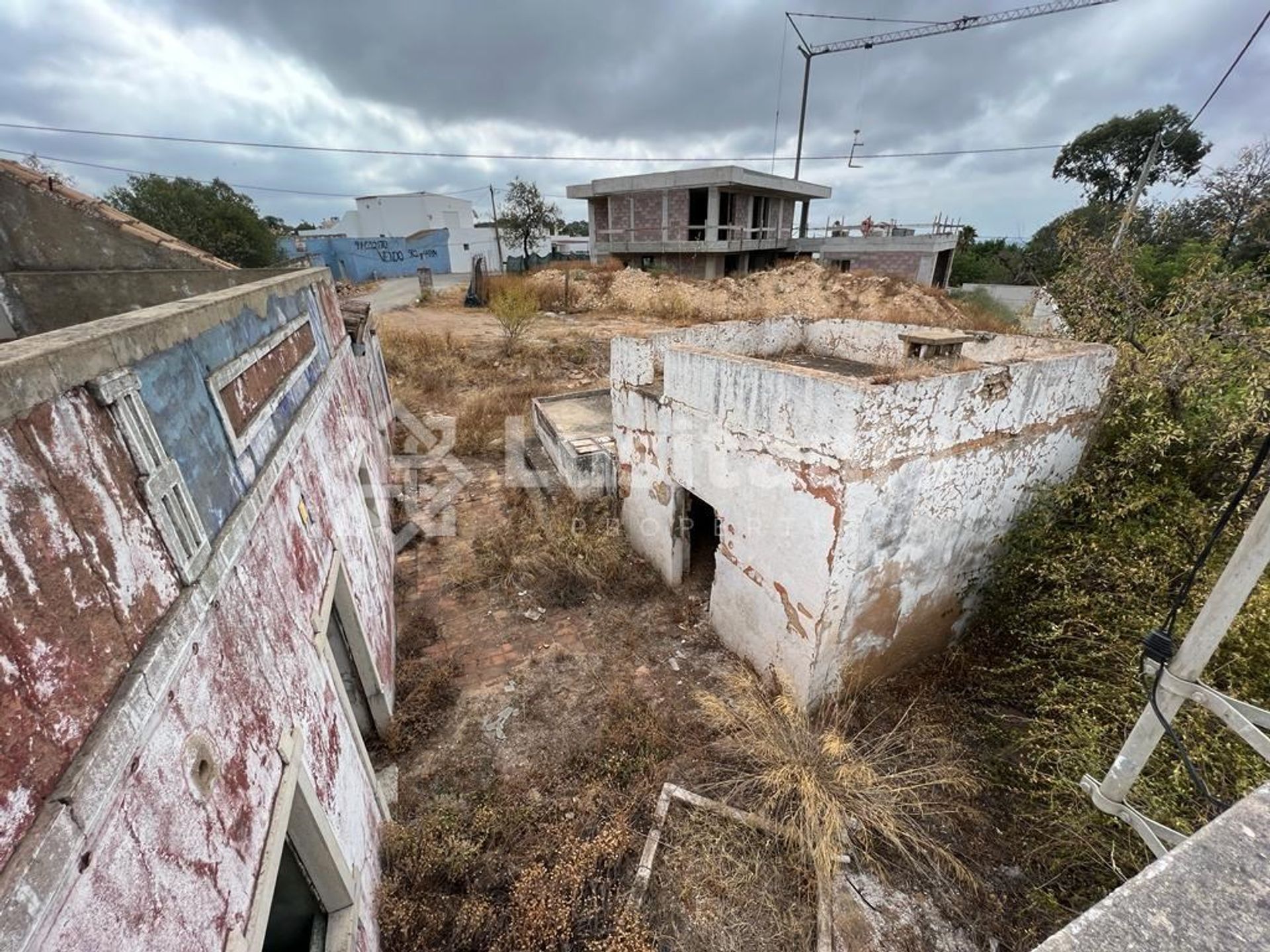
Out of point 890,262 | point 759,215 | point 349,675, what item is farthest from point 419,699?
point 759,215

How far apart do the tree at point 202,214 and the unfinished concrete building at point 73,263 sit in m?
18.1

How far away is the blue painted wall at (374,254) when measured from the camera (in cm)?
3419

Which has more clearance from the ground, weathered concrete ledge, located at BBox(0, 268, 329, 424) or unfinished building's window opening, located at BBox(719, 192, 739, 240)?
Result: unfinished building's window opening, located at BBox(719, 192, 739, 240)

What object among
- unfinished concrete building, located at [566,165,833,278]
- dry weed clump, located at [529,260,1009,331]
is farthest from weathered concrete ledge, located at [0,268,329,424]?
unfinished concrete building, located at [566,165,833,278]

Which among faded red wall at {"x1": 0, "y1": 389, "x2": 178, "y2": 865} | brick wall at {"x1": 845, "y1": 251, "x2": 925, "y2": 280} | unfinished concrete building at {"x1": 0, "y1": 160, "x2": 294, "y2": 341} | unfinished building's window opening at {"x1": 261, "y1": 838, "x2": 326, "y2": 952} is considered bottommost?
unfinished building's window opening at {"x1": 261, "y1": 838, "x2": 326, "y2": 952}

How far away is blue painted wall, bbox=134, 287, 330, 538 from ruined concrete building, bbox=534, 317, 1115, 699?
10.2 ft

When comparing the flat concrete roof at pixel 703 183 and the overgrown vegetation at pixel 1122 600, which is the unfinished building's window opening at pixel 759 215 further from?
the overgrown vegetation at pixel 1122 600

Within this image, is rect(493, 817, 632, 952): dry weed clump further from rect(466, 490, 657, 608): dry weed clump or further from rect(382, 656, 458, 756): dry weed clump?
rect(466, 490, 657, 608): dry weed clump

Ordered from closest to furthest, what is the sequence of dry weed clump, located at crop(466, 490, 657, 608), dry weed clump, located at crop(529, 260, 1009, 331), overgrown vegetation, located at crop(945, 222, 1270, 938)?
overgrown vegetation, located at crop(945, 222, 1270, 938)
dry weed clump, located at crop(466, 490, 657, 608)
dry weed clump, located at crop(529, 260, 1009, 331)

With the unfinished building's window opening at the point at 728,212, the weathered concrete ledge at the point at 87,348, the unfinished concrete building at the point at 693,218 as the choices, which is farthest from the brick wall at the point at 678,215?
the weathered concrete ledge at the point at 87,348

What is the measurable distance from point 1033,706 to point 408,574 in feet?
20.5

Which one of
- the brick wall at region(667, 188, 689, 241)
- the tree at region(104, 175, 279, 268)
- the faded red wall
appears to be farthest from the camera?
the brick wall at region(667, 188, 689, 241)

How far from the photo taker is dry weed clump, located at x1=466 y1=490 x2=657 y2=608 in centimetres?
587

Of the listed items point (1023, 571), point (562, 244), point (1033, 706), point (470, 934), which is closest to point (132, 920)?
point (470, 934)
